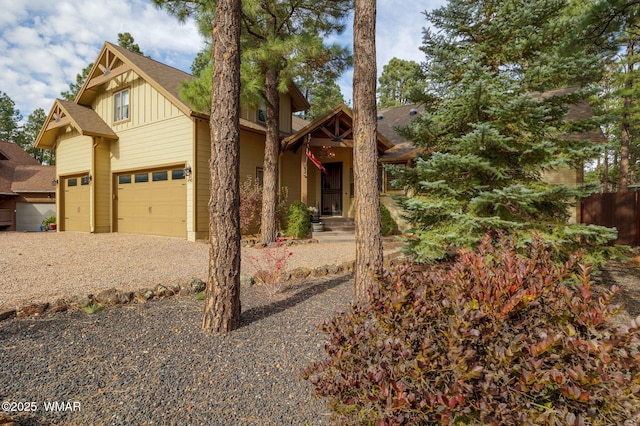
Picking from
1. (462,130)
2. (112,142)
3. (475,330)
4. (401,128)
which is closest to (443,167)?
(462,130)

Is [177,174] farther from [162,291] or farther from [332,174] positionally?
[162,291]

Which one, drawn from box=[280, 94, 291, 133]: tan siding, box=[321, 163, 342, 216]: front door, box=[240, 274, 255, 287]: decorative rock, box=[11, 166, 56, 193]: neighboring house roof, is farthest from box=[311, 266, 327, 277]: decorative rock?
box=[11, 166, 56, 193]: neighboring house roof

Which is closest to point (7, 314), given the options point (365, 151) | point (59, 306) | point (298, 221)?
point (59, 306)

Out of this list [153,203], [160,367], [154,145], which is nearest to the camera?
[160,367]

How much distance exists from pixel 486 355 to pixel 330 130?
11181 mm

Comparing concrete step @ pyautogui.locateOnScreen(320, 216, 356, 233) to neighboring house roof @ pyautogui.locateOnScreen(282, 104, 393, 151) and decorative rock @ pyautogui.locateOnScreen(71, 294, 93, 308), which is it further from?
decorative rock @ pyautogui.locateOnScreen(71, 294, 93, 308)

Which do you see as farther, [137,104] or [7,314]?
[137,104]

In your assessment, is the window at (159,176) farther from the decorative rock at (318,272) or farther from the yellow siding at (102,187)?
the decorative rock at (318,272)

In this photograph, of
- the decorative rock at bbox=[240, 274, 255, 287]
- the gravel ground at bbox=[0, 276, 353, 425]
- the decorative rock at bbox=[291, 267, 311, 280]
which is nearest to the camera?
the gravel ground at bbox=[0, 276, 353, 425]

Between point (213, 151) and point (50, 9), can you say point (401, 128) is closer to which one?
point (213, 151)

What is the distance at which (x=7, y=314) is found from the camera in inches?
134

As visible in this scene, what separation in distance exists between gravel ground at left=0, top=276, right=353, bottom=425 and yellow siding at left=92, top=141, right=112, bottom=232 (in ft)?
33.2

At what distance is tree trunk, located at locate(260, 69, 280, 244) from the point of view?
9.52m

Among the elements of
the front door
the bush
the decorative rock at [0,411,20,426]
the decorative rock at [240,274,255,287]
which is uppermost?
the front door
